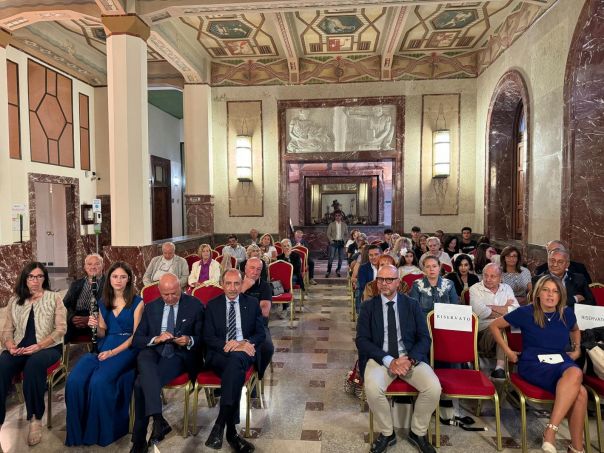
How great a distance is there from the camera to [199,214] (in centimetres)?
991

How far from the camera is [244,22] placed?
7664 millimetres

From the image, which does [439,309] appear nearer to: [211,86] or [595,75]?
[595,75]

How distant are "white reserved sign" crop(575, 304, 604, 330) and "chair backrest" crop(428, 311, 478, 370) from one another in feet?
2.67

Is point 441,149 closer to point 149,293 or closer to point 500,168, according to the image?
point 500,168

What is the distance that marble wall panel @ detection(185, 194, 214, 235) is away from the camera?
982cm

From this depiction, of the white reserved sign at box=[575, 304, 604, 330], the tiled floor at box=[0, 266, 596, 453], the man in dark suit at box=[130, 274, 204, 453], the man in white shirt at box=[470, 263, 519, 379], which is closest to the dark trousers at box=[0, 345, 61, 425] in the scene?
the tiled floor at box=[0, 266, 596, 453]

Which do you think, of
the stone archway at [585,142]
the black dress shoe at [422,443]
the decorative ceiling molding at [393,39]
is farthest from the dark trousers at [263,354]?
the decorative ceiling molding at [393,39]

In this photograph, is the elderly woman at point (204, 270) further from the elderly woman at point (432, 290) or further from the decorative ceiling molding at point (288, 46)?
the decorative ceiling molding at point (288, 46)

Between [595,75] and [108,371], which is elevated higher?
[595,75]

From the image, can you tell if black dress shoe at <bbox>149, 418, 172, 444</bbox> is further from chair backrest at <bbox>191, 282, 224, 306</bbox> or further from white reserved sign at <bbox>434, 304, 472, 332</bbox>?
white reserved sign at <bbox>434, 304, 472, 332</bbox>

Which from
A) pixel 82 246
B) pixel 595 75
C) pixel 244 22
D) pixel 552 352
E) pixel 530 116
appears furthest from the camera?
pixel 82 246

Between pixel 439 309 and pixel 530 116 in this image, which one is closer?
pixel 439 309

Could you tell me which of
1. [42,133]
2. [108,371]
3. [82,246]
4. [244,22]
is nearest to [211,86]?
[244,22]

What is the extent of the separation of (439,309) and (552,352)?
2.65 feet
